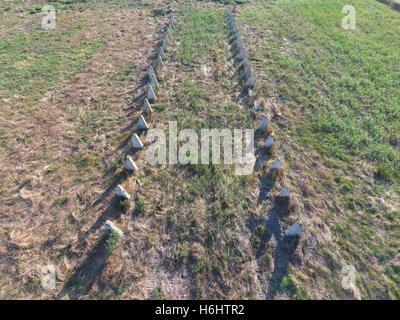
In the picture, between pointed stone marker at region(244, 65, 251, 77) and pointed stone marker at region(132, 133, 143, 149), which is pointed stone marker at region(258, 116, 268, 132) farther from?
pointed stone marker at region(132, 133, 143, 149)

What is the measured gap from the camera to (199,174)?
7926mm

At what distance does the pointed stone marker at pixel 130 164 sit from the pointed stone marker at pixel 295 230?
5.71 metres

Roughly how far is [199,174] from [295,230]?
146 inches

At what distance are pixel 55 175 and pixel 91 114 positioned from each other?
11.8 feet

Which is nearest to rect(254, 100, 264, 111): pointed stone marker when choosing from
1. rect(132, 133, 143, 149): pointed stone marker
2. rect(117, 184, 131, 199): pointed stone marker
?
rect(132, 133, 143, 149): pointed stone marker

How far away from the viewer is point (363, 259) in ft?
19.8

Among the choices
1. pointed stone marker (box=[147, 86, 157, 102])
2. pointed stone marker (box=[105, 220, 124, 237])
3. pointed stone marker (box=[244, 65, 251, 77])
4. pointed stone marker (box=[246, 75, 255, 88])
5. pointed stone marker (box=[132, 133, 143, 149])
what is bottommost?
pointed stone marker (box=[105, 220, 124, 237])

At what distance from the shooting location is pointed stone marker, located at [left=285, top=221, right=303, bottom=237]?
6064 millimetres

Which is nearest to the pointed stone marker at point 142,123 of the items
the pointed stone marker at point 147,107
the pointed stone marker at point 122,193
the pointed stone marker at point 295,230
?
the pointed stone marker at point 147,107

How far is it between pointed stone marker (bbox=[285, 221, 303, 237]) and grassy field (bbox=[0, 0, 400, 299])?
9.8 inches

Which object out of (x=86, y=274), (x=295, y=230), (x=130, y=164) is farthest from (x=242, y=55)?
(x=86, y=274)

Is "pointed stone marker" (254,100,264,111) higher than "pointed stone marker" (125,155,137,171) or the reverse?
higher

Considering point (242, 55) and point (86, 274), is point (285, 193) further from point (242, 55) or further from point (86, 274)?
point (242, 55)

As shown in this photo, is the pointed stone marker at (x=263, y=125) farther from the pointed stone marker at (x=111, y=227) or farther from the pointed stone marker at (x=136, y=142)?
the pointed stone marker at (x=111, y=227)
